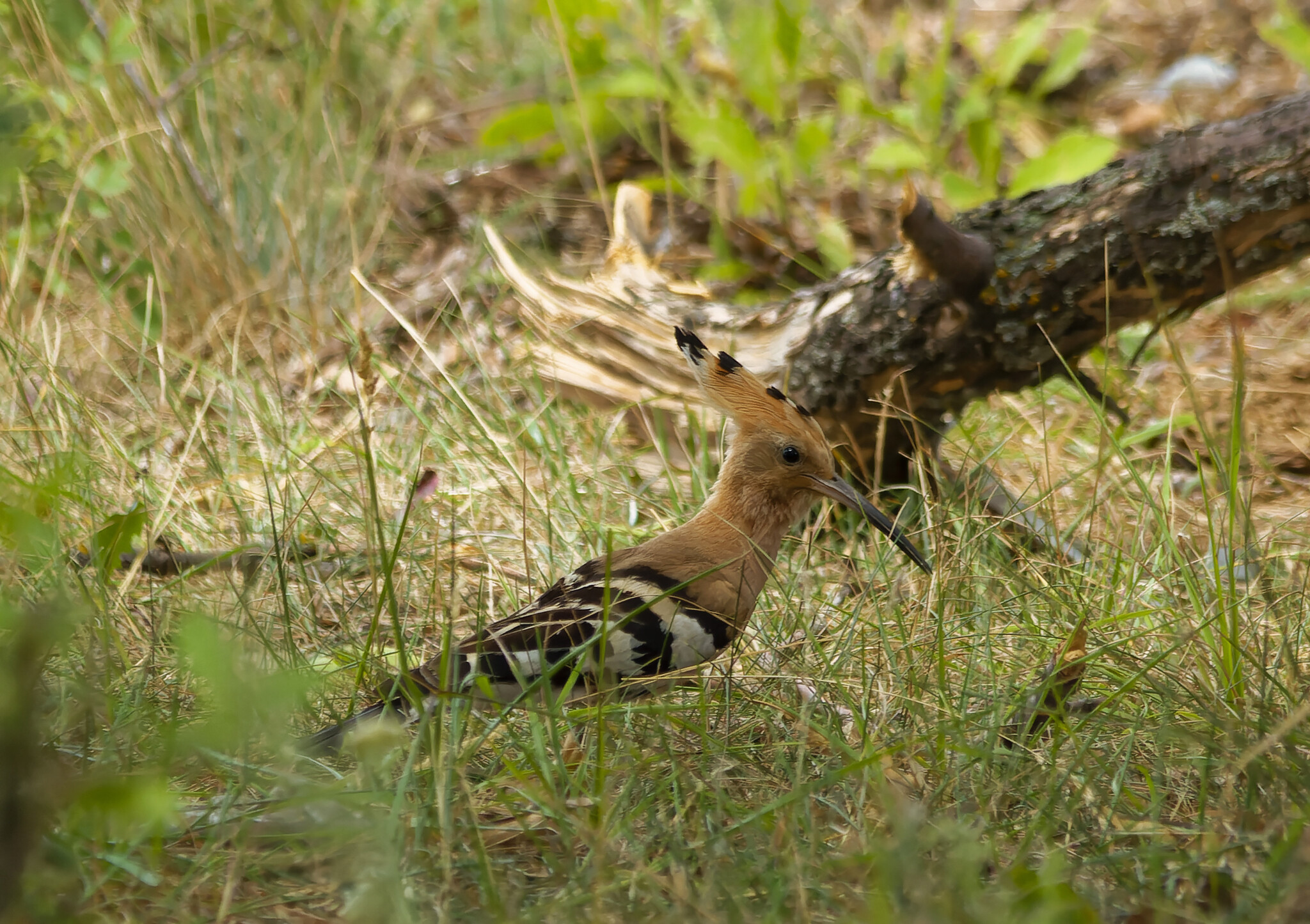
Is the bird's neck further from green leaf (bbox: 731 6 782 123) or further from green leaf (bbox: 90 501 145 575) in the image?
green leaf (bbox: 731 6 782 123)

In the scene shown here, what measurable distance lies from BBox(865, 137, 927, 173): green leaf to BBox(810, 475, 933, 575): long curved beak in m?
2.26

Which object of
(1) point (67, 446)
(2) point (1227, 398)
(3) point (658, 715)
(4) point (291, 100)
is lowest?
(2) point (1227, 398)

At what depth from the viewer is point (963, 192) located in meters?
4.13

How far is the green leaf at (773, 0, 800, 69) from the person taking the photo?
414cm

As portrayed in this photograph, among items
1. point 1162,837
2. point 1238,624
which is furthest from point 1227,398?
point 1162,837

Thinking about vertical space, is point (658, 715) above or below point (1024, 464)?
above

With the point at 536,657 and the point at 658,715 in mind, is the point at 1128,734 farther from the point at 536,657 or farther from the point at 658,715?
the point at 536,657

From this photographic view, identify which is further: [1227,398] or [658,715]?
[1227,398]

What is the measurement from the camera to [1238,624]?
1993 millimetres

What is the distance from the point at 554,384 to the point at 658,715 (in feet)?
5.51

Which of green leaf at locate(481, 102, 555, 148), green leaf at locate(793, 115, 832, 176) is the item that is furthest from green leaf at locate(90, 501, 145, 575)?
green leaf at locate(793, 115, 832, 176)

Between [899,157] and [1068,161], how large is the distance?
69cm

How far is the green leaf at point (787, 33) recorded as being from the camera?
13.6ft

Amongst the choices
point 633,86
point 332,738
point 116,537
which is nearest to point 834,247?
point 633,86
